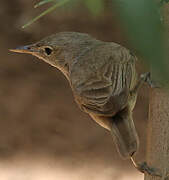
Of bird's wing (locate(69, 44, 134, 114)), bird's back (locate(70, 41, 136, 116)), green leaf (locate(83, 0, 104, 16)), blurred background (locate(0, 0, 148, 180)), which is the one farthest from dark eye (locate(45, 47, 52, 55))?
blurred background (locate(0, 0, 148, 180))

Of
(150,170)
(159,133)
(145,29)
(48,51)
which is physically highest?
(48,51)

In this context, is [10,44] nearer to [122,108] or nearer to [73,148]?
[73,148]

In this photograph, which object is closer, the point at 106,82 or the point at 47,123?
the point at 106,82

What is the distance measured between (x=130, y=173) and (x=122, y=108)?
2.91 m

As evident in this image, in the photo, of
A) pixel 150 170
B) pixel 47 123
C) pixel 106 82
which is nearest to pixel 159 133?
pixel 150 170

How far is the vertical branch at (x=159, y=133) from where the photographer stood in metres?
1.58

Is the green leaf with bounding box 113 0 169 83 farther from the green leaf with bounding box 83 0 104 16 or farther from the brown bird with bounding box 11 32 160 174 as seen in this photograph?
the brown bird with bounding box 11 32 160 174

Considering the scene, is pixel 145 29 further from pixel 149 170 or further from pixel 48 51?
pixel 48 51

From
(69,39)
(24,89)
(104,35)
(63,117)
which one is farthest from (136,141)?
(104,35)

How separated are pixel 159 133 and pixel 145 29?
4.13 feet

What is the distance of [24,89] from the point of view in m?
5.12

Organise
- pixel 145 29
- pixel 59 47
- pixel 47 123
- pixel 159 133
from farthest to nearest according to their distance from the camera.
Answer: pixel 47 123, pixel 59 47, pixel 159 133, pixel 145 29

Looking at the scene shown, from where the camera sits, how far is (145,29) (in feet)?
1.34

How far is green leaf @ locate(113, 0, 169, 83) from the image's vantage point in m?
0.41
